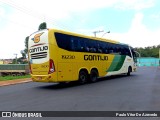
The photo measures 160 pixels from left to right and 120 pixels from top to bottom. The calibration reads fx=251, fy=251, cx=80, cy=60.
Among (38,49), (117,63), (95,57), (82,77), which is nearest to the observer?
(38,49)

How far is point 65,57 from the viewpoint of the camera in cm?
1462

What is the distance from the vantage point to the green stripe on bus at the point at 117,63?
20.4m

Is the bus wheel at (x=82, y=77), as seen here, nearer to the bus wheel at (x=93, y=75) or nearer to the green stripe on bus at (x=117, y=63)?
the bus wheel at (x=93, y=75)

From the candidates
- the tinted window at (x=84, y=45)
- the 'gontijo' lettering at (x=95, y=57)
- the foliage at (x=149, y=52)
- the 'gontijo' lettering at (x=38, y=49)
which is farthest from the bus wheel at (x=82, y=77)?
the foliage at (x=149, y=52)

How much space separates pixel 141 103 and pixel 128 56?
14.8 metres

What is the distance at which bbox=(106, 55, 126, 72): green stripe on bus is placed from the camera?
2041cm

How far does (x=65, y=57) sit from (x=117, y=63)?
786 cm

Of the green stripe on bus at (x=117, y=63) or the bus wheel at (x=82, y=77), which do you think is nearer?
the bus wheel at (x=82, y=77)

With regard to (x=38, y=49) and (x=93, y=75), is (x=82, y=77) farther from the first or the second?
(x=38, y=49)

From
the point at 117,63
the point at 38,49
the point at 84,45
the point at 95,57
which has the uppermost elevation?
the point at 84,45

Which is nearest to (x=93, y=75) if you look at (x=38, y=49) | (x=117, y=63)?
(x=117, y=63)

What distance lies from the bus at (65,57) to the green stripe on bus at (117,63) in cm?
125

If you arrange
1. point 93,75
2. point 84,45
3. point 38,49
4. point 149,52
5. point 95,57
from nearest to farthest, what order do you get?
point 38,49
point 84,45
point 93,75
point 95,57
point 149,52

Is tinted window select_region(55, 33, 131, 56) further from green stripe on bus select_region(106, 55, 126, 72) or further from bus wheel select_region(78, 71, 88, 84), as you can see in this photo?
bus wheel select_region(78, 71, 88, 84)
